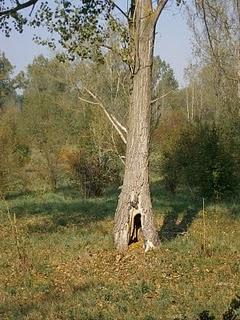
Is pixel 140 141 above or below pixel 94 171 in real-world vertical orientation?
above

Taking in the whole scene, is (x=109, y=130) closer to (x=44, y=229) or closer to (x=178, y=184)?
(x=178, y=184)

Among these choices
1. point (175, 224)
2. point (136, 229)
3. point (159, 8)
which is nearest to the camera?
point (159, 8)

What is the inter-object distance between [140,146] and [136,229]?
6.08 ft

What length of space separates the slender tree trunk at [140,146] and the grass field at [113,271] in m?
0.51

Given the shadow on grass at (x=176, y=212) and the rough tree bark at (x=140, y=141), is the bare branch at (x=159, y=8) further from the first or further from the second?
the shadow on grass at (x=176, y=212)

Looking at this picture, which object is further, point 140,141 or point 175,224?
point 175,224

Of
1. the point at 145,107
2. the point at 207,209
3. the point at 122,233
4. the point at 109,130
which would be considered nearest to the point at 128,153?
the point at 145,107

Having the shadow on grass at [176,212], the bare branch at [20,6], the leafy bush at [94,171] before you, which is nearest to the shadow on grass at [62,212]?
the shadow on grass at [176,212]

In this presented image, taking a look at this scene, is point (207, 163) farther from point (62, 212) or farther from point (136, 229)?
point (136, 229)

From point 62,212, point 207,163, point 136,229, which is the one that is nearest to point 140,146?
point 136,229

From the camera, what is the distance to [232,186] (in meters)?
18.0

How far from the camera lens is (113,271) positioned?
932 centimetres

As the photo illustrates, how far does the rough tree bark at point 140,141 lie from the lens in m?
10.2

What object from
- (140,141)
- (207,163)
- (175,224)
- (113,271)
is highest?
(140,141)
